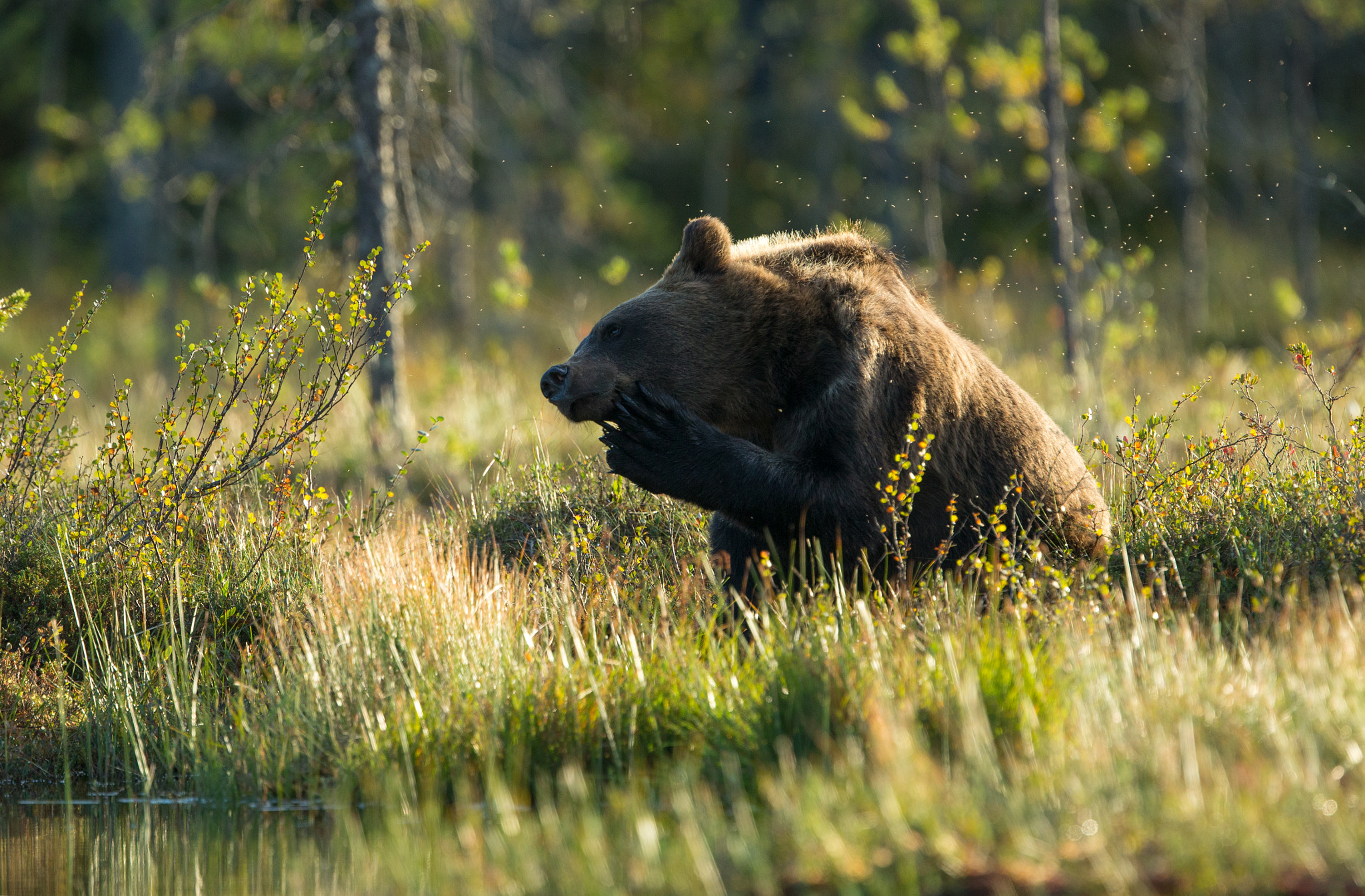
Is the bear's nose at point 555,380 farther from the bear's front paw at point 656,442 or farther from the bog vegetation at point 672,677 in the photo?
the bog vegetation at point 672,677

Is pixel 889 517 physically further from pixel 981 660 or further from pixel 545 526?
pixel 545 526

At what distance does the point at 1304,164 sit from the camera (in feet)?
64.0

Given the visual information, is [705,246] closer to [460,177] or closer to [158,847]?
[158,847]

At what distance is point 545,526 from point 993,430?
209cm

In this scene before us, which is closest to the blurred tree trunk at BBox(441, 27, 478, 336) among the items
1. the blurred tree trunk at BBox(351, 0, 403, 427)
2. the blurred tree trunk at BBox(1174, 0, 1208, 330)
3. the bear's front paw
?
the blurred tree trunk at BBox(351, 0, 403, 427)

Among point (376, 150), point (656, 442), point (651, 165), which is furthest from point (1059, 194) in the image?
point (651, 165)

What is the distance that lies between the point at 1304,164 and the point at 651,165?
53.8 feet

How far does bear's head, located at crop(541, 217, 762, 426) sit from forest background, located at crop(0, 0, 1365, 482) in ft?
9.37

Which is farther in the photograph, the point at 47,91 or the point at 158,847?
the point at 47,91

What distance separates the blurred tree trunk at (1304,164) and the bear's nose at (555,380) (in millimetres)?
12696

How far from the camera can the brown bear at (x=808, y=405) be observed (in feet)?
16.9

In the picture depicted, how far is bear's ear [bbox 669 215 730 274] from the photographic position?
5.83 metres

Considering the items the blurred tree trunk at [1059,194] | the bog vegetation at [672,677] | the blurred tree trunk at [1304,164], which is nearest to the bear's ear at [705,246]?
the bog vegetation at [672,677]

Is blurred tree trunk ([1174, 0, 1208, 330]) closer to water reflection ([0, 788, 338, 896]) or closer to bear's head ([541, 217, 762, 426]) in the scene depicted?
bear's head ([541, 217, 762, 426])
